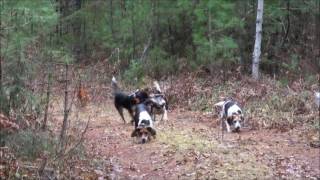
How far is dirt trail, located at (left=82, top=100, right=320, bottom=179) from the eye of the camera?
9867mm

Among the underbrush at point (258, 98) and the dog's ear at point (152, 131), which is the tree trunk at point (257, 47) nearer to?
the underbrush at point (258, 98)

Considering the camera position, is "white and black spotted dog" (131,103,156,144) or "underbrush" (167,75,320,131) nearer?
"white and black spotted dog" (131,103,156,144)

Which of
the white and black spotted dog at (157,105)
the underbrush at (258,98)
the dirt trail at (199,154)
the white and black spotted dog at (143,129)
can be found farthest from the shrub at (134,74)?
the white and black spotted dog at (143,129)

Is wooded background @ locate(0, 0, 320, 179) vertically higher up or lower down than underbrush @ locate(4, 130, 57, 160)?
higher up

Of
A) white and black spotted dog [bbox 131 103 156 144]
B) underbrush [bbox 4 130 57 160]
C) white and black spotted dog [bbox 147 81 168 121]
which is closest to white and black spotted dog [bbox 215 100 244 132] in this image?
white and black spotted dog [bbox 147 81 168 121]

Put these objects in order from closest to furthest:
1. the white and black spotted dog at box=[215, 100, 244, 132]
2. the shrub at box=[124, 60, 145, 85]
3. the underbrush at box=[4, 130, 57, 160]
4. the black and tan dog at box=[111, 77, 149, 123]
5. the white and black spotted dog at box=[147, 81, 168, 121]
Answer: the underbrush at box=[4, 130, 57, 160] < the white and black spotted dog at box=[215, 100, 244, 132] < the black and tan dog at box=[111, 77, 149, 123] < the white and black spotted dog at box=[147, 81, 168, 121] < the shrub at box=[124, 60, 145, 85]

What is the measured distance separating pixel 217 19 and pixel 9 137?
1318 cm

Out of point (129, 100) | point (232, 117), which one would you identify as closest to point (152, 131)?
point (232, 117)

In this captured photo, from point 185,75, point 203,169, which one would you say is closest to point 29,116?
point 203,169

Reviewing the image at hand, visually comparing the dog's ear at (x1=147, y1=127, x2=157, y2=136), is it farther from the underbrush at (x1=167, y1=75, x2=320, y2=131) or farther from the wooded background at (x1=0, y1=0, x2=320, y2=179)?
the underbrush at (x1=167, y1=75, x2=320, y2=131)

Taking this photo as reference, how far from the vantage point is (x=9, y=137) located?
7.99 meters

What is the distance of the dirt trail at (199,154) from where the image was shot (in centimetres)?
987

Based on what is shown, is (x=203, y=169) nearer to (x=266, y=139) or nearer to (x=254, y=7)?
(x=266, y=139)

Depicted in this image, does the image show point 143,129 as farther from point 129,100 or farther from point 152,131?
point 129,100
